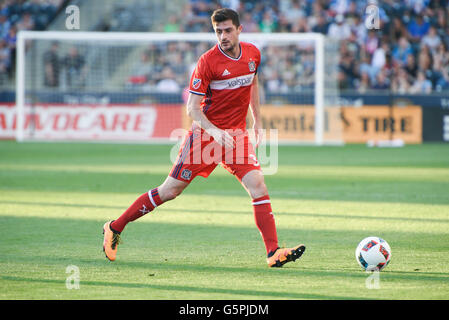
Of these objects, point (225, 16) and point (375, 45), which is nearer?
point (225, 16)

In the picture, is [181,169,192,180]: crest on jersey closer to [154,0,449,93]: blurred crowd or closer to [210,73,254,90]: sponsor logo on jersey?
[210,73,254,90]: sponsor logo on jersey

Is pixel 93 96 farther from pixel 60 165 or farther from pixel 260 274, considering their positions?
pixel 260 274

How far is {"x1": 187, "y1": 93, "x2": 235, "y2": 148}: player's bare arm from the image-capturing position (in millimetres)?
6551

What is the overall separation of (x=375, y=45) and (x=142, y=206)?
19.2m

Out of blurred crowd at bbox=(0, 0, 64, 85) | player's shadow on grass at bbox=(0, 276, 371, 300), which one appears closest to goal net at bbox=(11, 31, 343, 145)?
blurred crowd at bbox=(0, 0, 64, 85)

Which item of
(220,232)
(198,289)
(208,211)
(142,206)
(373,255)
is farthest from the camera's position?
(208,211)

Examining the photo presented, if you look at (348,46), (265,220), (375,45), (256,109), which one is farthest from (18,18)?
(265,220)

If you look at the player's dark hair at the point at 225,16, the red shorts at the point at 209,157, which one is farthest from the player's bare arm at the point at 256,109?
the player's dark hair at the point at 225,16

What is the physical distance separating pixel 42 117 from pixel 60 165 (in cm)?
729

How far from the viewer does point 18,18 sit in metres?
28.7

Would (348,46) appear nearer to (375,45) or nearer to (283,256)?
(375,45)

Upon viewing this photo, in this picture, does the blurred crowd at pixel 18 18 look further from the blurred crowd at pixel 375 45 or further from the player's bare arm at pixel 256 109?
the player's bare arm at pixel 256 109

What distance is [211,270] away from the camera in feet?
20.7

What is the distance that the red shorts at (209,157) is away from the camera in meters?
6.71
